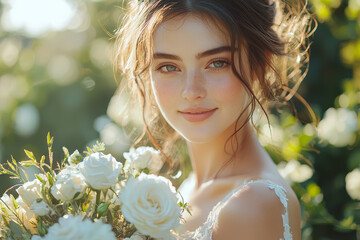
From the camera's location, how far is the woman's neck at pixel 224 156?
2.10m

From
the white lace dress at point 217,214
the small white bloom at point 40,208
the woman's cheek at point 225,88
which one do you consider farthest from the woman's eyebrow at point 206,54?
the small white bloom at point 40,208

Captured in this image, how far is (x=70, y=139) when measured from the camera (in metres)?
4.52

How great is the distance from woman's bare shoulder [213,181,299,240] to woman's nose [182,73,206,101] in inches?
15.7

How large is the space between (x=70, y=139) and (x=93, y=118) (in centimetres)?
29

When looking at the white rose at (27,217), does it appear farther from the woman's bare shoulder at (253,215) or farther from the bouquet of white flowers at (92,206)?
the woman's bare shoulder at (253,215)

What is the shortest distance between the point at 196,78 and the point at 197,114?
156 mm

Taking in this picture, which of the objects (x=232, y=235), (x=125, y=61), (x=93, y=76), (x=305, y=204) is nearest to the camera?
(x=232, y=235)

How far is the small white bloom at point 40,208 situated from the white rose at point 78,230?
0.45ft

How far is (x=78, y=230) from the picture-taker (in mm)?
1276

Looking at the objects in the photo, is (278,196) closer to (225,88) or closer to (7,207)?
(225,88)

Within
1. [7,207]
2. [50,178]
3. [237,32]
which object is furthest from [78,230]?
[237,32]

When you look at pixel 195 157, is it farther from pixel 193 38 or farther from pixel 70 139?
pixel 70 139

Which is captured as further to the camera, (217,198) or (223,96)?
(217,198)

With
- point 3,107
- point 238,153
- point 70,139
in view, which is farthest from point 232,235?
point 3,107
